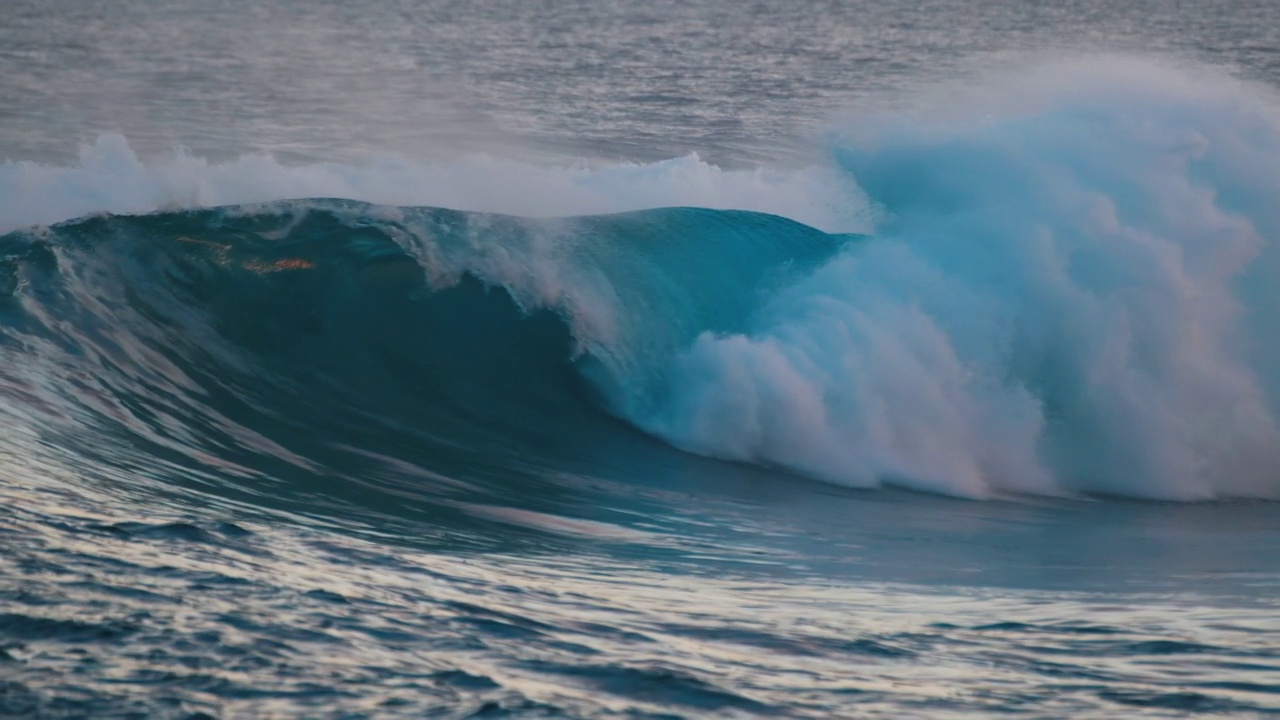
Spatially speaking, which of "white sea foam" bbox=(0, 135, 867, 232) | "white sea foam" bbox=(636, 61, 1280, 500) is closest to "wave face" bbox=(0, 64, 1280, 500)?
"white sea foam" bbox=(636, 61, 1280, 500)

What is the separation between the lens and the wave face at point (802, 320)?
8.74 metres

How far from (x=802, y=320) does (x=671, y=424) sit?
1377 mm

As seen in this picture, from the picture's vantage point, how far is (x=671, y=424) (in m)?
9.20

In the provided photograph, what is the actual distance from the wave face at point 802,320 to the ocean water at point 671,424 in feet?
0.11

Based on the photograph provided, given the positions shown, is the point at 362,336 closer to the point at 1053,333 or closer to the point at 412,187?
the point at 412,187

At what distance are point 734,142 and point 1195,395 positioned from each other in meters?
11.0

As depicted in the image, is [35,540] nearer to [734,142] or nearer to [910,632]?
[910,632]

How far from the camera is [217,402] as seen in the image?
26.8ft

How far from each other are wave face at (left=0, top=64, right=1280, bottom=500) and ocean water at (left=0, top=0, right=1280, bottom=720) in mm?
34

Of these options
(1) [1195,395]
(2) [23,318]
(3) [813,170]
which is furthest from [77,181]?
(1) [1195,395]

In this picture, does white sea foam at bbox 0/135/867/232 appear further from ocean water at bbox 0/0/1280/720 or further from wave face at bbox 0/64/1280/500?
wave face at bbox 0/64/1280/500

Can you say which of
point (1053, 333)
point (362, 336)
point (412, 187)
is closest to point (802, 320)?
point (1053, 333)

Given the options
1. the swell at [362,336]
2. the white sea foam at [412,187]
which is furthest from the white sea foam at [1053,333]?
the white sea foam at [412,187]

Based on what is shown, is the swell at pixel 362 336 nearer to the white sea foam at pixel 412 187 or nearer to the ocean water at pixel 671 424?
the ocean water at pixel 671 424
